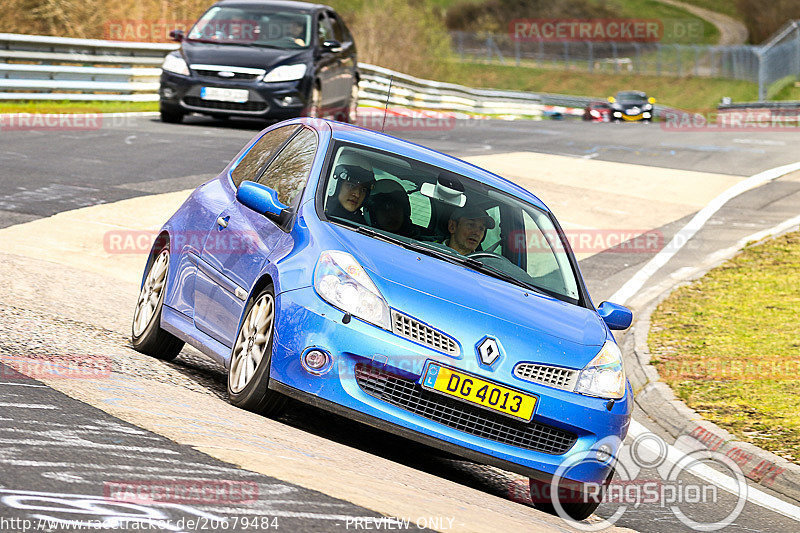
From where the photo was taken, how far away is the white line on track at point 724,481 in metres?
7.24

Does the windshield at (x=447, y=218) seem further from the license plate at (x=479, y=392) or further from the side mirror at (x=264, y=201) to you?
the license plate at (x=479, y=392)

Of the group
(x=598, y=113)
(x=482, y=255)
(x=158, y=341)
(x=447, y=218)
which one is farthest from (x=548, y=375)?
(x=598, y=113)

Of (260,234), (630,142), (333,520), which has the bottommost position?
(630,142)

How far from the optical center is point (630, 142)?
88.7ft

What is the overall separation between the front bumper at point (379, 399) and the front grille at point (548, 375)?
39 mm

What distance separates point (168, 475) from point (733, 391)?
239 inches

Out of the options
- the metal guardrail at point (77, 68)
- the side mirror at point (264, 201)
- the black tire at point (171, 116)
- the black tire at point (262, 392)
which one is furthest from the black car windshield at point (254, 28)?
the black tire at point (262, 392)

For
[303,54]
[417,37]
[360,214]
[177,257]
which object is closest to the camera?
[360,214]

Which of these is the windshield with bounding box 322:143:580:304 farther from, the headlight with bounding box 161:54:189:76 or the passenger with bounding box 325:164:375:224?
the headlight with bounding box 161:54:189:76

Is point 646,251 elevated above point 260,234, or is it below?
below

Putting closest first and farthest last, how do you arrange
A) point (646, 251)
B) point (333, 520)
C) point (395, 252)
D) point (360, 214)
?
point (333, 520) → point (395, 252) → point (360, 214) → point (646, 251)

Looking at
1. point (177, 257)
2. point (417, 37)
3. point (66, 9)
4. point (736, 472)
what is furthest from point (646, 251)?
point (417, 37)

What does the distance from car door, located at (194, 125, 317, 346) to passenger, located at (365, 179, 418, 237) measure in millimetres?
418

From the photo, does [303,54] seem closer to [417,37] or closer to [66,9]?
[66,9]
